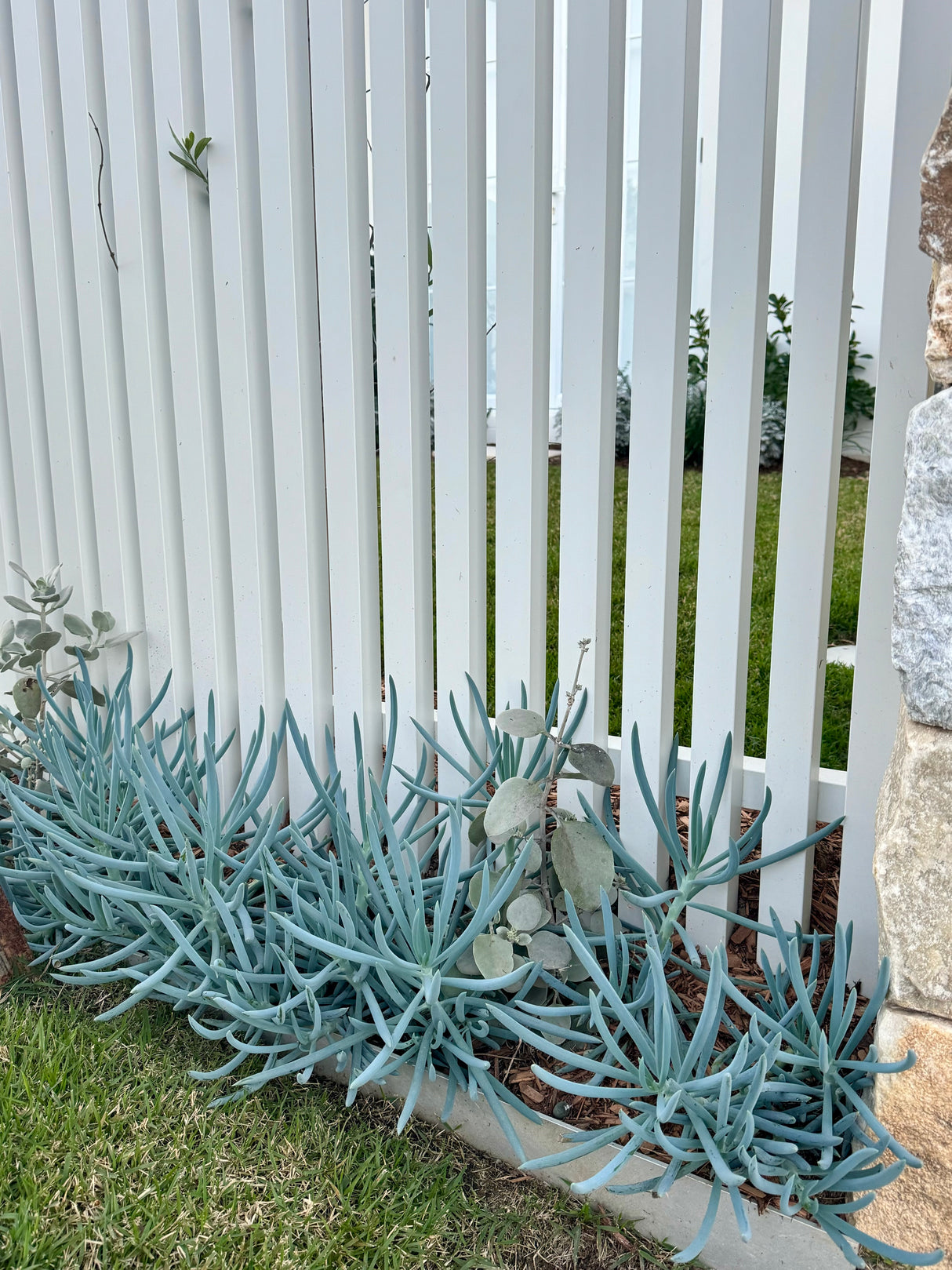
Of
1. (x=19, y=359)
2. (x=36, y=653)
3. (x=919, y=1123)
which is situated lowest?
(x=919, y=1123)

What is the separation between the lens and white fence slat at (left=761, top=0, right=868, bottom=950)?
135 cm

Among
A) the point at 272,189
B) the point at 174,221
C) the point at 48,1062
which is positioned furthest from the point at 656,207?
the point at 48,1062

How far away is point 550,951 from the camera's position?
58.1 inches

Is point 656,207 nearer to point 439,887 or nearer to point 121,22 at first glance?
point 439,887

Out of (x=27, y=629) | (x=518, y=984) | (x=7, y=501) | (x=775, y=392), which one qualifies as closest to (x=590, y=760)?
(x=518, y=984)

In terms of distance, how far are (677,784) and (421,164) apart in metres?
1.19

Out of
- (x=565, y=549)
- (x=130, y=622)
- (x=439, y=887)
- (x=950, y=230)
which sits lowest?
(x=439, y=887)

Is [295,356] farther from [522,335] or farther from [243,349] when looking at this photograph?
[522,335]

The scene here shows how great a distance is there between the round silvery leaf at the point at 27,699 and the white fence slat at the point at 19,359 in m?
0.41

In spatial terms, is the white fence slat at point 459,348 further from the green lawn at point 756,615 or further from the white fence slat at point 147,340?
the white fence slat at point 147,340

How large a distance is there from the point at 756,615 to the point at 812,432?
2123 millimetres

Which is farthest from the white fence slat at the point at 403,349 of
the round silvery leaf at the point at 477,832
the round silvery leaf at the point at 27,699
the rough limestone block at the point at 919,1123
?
the rough limestone block at the point at 919,1123

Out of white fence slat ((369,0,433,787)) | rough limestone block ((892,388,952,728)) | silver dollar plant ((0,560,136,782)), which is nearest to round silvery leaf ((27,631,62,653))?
silver dollar plant ((0,560,136,782))

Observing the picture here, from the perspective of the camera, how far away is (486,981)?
4.40 ft
